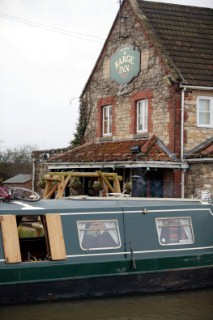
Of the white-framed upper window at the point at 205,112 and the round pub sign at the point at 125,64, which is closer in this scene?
the white-framed upper window at the point at 205,112

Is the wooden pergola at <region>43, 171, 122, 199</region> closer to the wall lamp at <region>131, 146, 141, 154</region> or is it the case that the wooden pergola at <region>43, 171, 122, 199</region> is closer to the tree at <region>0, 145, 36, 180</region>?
the wall lamp at <region>131, 146, 141, 154</region>

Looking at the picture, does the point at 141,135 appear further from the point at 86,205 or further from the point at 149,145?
the point at 86,205

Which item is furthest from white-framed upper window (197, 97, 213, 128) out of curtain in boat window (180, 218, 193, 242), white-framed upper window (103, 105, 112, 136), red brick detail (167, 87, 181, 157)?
curtain in boat window (180, 218, 193, 242)

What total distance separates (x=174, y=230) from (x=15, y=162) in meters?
38.9

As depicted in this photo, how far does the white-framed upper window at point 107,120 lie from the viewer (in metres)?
24.1

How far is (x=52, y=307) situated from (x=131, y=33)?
543 inches

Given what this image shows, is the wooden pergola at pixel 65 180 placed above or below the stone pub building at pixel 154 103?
below

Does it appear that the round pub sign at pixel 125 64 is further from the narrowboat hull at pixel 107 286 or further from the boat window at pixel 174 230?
the narrowboat hull at pixel 107 286

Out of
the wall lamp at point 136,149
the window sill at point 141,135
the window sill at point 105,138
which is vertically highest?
the window sill at point 141,135

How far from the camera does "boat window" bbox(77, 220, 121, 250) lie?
11.9 metres

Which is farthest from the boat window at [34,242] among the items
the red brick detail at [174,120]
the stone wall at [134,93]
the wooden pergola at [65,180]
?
the stone wall at [134,93]

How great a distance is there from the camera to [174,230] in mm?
12992

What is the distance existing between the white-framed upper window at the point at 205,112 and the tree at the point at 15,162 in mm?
26144

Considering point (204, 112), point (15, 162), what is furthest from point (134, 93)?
point (15, 162)
